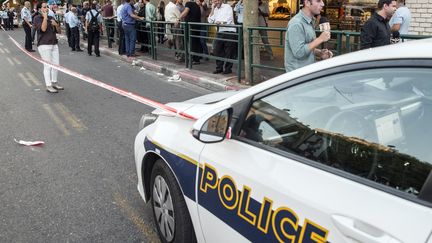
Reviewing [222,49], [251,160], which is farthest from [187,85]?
[251,160]

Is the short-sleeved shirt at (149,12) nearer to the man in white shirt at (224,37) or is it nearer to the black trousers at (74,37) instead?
the man in white shirt at (224,37)

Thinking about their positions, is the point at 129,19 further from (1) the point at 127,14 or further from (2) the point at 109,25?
(2) the point at 109,25

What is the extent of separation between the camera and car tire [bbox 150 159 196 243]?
9.27 ft

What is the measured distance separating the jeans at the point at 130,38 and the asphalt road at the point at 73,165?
4574 millimetres

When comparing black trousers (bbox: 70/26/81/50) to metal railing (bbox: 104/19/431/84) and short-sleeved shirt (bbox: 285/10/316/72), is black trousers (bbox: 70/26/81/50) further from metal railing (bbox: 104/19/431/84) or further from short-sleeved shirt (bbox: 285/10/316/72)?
short-sleeved shirt (bbox: 285/10/316/72)

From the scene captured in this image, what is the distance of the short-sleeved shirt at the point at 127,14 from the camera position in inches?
553

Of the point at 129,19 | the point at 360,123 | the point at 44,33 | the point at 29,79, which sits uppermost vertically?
the point at 129,19

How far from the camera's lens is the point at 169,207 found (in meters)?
3.01

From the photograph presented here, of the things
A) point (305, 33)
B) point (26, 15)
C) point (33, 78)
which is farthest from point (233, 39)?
point (26, 15)

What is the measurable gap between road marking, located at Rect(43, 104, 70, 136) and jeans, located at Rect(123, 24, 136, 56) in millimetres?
6667

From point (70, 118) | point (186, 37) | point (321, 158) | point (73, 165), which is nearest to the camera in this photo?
point (321, 158)

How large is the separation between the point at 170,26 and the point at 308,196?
37.4ft

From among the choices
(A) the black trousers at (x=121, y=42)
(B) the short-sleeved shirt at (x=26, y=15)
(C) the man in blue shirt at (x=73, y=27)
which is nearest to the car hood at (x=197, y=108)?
(A) the black trousers at (x=121, y=42)

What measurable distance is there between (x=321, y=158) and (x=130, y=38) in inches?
523
